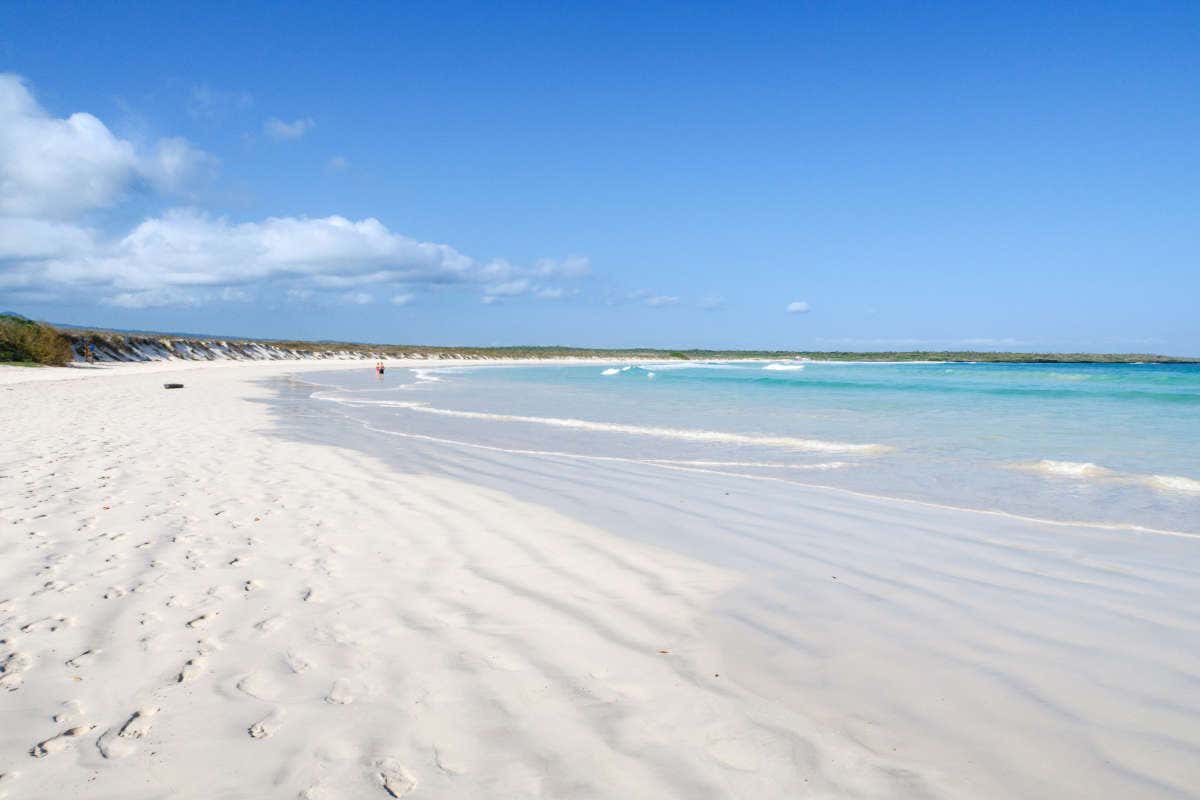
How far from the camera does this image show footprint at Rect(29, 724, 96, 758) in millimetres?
2699

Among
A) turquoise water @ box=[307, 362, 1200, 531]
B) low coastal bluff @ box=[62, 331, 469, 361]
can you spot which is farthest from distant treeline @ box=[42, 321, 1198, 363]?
turquoise water @ box=[307, 362, 1200, 531]

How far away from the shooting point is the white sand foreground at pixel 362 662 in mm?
2639

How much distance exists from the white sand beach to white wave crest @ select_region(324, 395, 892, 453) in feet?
18.5

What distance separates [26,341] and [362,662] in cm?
4359

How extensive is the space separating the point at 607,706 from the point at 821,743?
0.93 meters

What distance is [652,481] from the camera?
30.0ft

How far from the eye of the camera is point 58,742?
→ 9.07 feet

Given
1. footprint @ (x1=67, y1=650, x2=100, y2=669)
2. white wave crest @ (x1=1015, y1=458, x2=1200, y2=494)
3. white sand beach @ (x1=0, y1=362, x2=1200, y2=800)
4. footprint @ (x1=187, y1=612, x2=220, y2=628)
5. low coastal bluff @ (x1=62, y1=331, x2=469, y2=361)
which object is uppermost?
low coastal bluff @ (x1=62, y1=331, x2=469, y2=361)

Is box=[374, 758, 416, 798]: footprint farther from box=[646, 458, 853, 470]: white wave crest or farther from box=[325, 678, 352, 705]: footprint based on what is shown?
box=[646, 458, 853, 470]: white wave crest

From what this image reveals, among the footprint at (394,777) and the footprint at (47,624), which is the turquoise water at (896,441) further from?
the footprint at (47,624)

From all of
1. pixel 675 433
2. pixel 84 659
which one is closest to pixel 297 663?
pixel 84 659

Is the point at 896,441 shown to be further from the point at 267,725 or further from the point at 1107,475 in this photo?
the point at 267,725

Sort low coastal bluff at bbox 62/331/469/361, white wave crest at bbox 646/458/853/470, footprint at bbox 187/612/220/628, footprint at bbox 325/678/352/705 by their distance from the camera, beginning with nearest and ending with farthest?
footprint at bbox 325/678/352/705 → footprint at bbox 187/612/220/628 → white wave crest at bbox 646/458/853/470 → low coastal bluff at bbox 62/331/469/361

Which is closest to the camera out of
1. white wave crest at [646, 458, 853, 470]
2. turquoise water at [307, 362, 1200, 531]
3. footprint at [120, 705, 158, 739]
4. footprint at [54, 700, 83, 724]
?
footprint at [120, 705, 158, 739]
